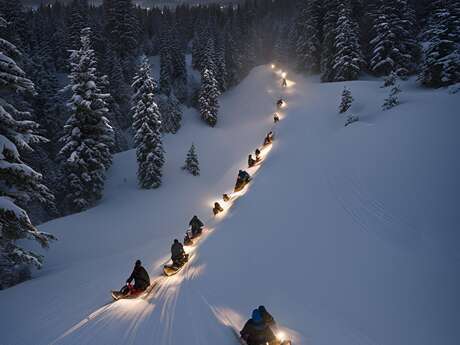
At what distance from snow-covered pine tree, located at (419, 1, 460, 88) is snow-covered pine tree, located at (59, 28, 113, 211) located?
28210 mm

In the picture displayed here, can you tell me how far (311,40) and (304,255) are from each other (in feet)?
163

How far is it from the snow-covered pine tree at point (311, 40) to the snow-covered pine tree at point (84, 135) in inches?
1600

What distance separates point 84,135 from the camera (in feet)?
76.2

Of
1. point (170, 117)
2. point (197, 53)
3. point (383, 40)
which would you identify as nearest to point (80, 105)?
point (170, 117)

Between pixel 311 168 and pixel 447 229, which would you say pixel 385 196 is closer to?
pixel 447 229

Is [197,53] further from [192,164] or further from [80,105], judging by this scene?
[80,105]

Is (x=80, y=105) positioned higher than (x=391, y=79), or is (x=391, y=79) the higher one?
(x=391, y=79)

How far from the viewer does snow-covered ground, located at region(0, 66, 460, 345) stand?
319 inches

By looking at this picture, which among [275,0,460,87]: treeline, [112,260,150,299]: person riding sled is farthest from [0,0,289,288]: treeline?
[275,0,460,87]: treeline

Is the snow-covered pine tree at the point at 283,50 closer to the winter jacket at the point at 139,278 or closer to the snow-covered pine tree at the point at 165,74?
the snow-covered pine tree at the point at 165,74

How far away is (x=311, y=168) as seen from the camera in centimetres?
1947

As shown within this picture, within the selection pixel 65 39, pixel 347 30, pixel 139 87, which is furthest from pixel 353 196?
pixel 65 39

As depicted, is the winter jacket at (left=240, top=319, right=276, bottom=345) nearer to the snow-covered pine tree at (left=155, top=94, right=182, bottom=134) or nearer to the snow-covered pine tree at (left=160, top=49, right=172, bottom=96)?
the snow-covered pine tree at (left=155, top=94, right=182, bottom=134)

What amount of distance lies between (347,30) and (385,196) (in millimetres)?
33683
